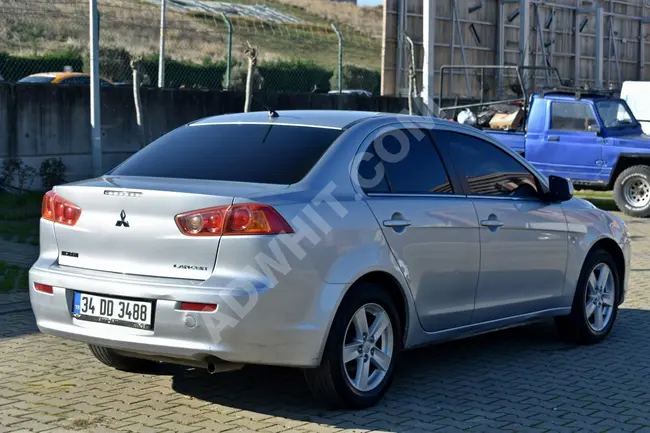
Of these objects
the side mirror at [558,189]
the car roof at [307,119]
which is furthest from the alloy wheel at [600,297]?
the car roof at [307,119]

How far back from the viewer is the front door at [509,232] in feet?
23.0

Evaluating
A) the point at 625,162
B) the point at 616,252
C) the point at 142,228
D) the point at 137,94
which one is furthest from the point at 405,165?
the point at 625,162

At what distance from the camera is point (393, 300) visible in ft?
20.7

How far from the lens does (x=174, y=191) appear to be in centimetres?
566

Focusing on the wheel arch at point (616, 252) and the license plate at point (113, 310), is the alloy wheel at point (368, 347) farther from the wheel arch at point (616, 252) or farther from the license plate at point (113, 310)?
the wheel arch at point (616, 252)

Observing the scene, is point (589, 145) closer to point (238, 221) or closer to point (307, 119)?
point (307, 119)

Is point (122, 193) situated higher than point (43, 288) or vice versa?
point (122, 193)

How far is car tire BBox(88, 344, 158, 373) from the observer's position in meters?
6.68

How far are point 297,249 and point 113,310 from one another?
1010mm

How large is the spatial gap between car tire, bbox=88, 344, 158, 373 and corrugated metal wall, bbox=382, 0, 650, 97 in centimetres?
2048

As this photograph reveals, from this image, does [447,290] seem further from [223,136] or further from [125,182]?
[125,182]

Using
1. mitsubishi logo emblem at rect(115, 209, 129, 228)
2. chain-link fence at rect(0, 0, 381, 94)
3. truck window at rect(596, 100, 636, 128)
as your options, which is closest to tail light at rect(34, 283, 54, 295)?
mitsubishi logo emblem at rect(115, 209, 129, 228)

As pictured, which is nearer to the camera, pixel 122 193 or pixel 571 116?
pixel 122 193

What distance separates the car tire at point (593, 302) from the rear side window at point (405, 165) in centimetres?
168
